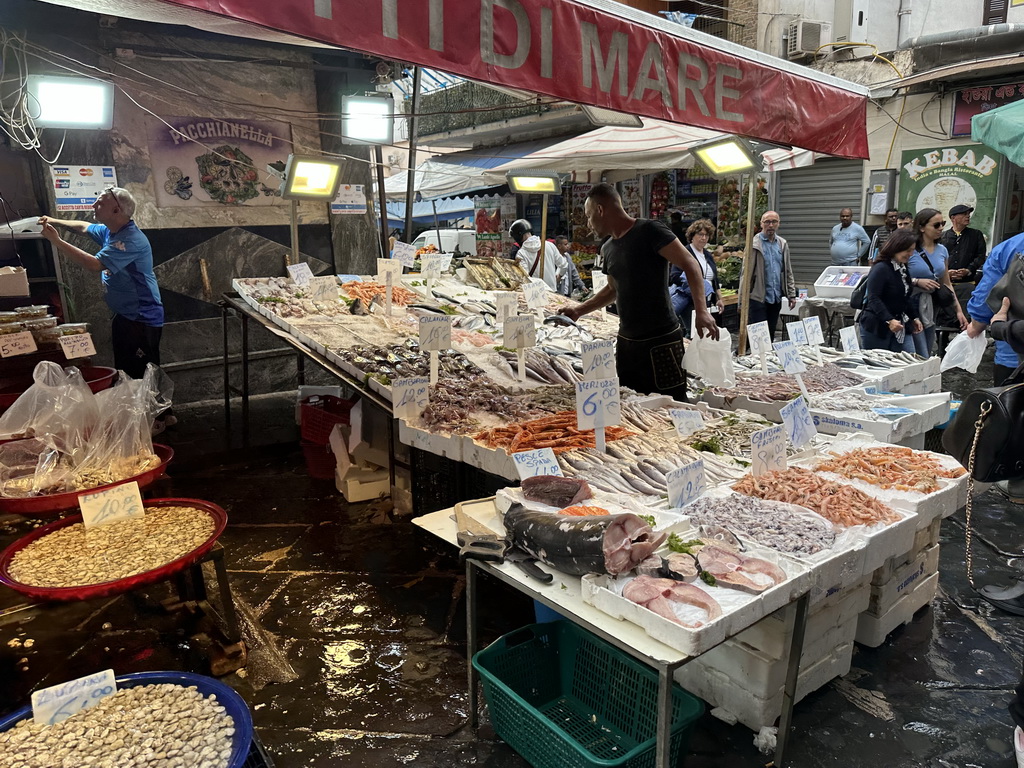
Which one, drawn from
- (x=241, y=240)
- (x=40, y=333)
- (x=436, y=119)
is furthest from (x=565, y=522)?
(x=436, y=119)

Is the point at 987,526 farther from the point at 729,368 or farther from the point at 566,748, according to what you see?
the point at 566,748

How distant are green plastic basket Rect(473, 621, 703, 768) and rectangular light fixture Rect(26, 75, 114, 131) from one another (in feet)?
22.8

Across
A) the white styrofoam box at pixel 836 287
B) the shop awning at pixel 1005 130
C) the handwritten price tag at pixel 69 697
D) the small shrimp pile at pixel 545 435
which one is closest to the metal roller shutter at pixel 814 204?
the white styrofoam box at pixel 836 287

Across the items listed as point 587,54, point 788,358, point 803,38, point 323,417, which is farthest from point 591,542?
point 803,38

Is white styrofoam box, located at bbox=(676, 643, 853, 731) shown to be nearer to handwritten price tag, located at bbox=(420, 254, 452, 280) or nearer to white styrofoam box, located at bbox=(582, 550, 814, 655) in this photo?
white styrofoam box, located at bbox=(582, 550, 814, 655)

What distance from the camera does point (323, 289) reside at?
25.3 ft

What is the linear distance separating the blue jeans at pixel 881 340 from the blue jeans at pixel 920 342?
0.09 metres

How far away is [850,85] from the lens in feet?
15.8

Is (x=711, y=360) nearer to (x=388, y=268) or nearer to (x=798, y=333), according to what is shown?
(x=798, y=333)

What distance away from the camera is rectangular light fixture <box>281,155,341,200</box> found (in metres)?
7.23

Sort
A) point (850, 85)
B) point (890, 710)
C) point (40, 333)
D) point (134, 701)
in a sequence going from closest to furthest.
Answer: point (134, 701) < point (890, 710) < point (850, 85) < point (40, 333)

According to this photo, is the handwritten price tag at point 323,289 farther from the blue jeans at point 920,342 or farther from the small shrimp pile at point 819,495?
the blue jeans at point 920,342

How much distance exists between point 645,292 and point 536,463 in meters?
1.92

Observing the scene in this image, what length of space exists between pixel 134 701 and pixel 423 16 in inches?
111
